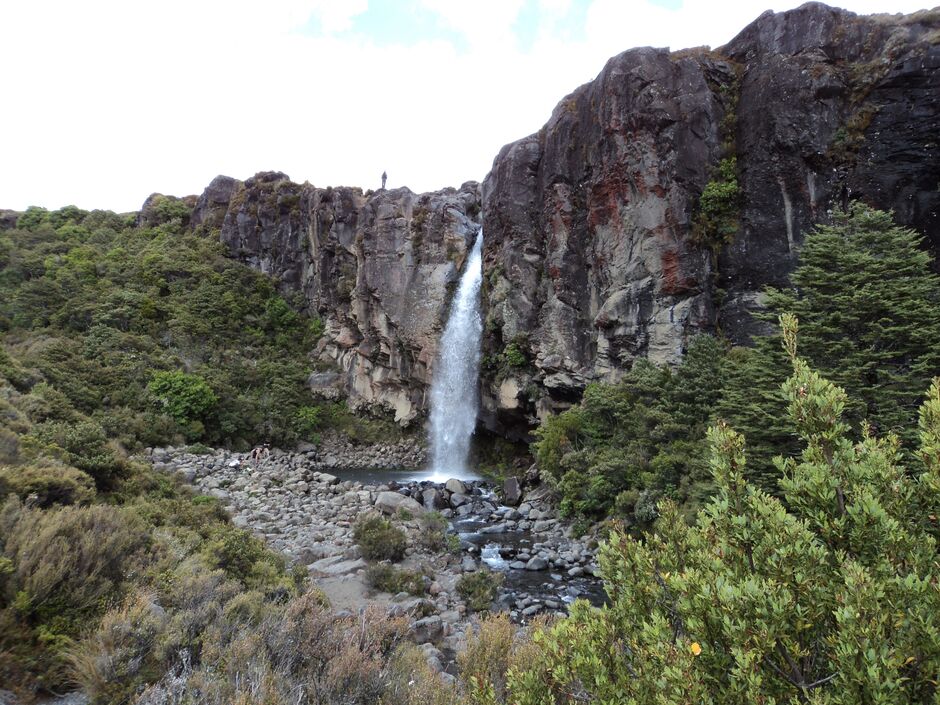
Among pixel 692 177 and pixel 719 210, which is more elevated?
pixel 692 177

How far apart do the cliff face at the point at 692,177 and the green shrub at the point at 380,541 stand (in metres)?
12.6

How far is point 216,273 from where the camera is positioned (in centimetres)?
4041

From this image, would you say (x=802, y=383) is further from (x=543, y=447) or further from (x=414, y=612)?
(x=543, y=447)

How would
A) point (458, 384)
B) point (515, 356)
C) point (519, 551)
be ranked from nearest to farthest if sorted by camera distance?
point (519, 551) → point (515, 356) → point (458, 384)

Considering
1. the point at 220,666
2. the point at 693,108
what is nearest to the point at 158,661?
the point at 220,666

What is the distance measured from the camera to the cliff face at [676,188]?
1688 centimetres

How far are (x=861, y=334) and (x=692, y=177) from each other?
12.4 m

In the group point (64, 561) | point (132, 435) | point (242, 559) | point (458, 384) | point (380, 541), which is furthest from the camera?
point (458, 384)

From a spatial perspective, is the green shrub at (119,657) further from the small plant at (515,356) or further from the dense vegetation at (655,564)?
the small plant at (515,356)

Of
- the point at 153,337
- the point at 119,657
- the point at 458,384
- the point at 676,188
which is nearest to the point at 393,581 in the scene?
the point at 119,657

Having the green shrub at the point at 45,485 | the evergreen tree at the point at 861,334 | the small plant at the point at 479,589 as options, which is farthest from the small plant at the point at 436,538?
the evergreen tree at the point at 861,334

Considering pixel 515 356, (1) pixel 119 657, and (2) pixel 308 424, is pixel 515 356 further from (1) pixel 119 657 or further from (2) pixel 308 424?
(1) pixel 119 657

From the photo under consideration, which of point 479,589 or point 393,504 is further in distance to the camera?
point 393,504

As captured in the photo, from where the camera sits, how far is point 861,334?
977 centimetres
